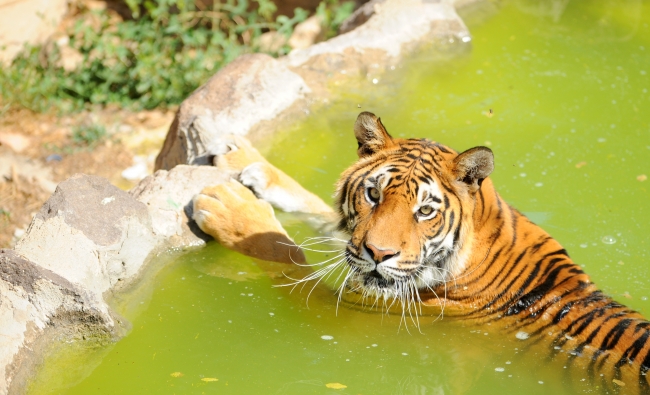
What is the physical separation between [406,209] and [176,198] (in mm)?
1257

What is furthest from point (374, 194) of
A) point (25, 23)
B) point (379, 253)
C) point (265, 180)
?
point (25, 23)

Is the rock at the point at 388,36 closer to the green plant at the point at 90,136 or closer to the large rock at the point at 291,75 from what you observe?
the large rock at the point at 291,75

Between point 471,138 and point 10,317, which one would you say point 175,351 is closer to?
point 10,317

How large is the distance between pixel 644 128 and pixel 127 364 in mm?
3455

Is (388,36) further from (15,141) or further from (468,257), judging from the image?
(15,141)

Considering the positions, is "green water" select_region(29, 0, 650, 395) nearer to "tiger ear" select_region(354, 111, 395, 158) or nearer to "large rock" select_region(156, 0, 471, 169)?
"large rock" select_region(156, 0, 471, 169)

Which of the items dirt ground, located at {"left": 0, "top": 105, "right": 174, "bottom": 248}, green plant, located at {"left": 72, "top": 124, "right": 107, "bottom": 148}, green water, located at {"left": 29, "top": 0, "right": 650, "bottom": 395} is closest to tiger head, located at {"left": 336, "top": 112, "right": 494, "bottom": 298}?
green water, located at {"left": 29, "top": 0, "right": 650, "bottom": 395}

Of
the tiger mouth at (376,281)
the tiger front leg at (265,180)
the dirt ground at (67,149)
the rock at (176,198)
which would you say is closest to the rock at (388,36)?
the tiger front leg at (265,180)

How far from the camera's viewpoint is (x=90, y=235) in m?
3.09

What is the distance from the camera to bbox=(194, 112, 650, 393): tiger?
9.51 feet

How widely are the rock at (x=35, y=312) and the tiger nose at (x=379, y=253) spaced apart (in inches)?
40.3

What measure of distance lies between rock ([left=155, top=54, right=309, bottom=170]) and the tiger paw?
24.5 inches

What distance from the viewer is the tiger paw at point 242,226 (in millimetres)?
3492

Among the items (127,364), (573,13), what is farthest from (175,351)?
(573,13)
